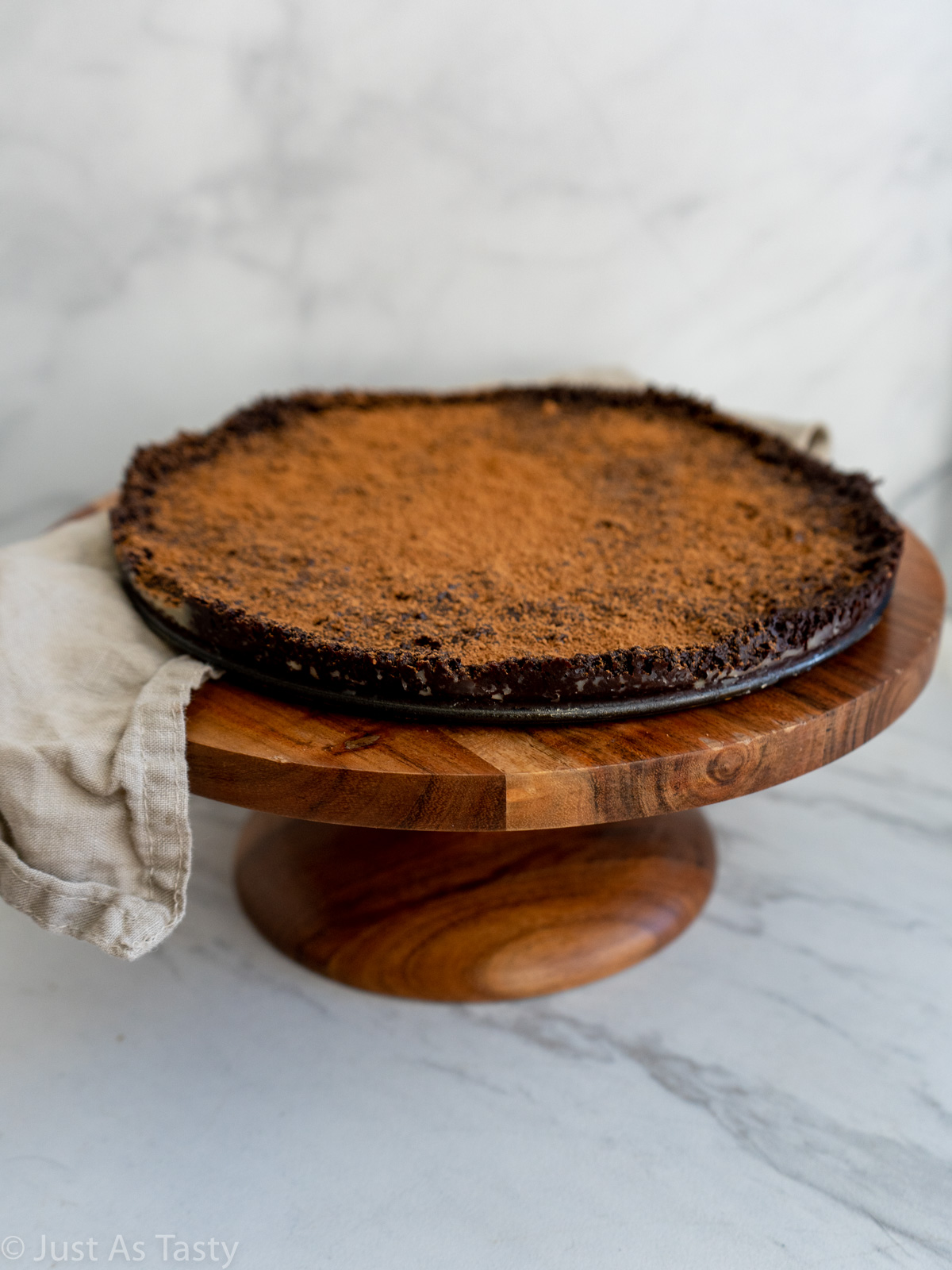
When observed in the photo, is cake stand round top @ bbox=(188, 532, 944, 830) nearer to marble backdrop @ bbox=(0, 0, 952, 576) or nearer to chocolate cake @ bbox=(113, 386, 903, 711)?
chocolate cake @ bbox=(113, 386, 903, 711)

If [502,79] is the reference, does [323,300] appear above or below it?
below

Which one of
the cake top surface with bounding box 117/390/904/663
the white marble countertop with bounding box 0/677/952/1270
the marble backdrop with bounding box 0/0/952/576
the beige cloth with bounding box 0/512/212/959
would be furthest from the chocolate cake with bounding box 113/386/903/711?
the white marble countertop with bounding box 0/677/952/1270

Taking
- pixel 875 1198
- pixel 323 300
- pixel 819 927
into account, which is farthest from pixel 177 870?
pixel 323 300

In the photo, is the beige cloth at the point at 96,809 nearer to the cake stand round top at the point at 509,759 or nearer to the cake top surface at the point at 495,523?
the cake stand round top at the point at 509,759

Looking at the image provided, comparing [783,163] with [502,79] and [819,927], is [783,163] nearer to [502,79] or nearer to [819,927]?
[502,79]

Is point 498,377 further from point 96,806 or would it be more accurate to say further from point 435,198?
point 96,806

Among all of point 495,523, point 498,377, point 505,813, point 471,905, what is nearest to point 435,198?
point 498,377
